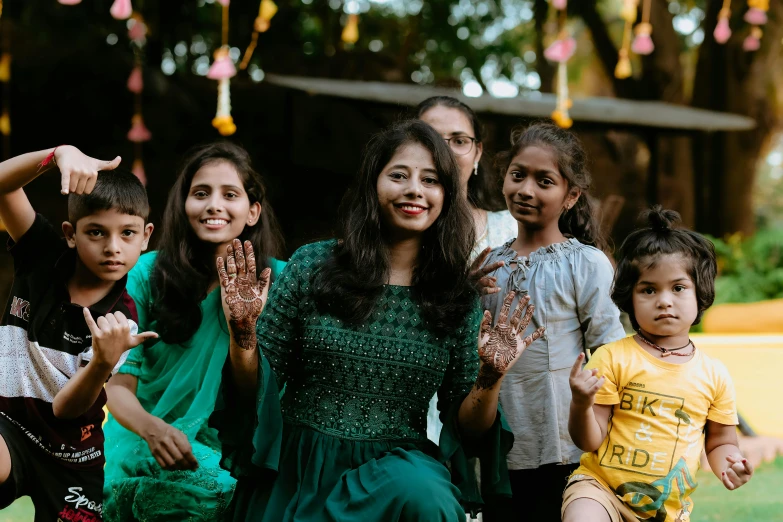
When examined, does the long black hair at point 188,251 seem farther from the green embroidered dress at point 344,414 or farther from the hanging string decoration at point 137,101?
the hanging string decoration at point 137,101

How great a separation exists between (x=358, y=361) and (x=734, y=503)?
2.55m

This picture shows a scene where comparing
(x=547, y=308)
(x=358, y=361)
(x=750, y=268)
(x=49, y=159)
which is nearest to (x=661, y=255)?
(x=547, y=308)

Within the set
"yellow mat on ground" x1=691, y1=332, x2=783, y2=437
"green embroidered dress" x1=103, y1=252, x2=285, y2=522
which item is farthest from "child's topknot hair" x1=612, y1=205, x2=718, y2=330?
"yellow mat on ground" x1=691, y1=332, x2=783, y2=437

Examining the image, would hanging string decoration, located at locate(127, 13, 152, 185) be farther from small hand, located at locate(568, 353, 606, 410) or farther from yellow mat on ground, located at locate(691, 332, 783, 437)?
small hand, located at locate(568, 353, 606, 410)

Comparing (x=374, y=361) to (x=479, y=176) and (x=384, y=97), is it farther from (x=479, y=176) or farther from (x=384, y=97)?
(x=384, y=97)

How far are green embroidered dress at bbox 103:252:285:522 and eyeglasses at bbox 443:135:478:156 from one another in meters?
0.81

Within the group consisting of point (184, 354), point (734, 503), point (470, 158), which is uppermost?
point (470, 158)

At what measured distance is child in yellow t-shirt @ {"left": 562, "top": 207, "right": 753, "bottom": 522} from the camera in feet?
7.79

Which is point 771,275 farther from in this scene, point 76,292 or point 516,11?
point 76,292

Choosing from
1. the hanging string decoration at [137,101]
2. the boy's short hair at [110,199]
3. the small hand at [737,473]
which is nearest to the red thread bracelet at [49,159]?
the boy's short hair at [110,199]

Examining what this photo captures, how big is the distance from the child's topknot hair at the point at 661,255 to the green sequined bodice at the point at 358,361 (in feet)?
1.67

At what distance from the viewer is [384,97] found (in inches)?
291

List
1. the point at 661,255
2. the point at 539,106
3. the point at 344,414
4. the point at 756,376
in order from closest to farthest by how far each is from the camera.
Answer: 1. the point at 344,414
2. the point at 661,255
3. the point at 756,376
4. the point at 539,106

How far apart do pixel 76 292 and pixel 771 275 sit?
8.55 metres
